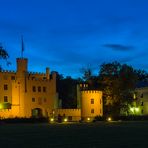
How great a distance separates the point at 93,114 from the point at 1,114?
61.1ft

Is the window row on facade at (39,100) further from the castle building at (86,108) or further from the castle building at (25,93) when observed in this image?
the castle building at (86,108)

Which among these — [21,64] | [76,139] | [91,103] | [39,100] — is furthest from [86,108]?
[76,139]

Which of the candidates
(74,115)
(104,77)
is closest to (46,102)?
(74,115)

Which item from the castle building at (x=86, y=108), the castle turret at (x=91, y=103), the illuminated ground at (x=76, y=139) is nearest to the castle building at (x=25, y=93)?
the castle building at (x=86, y=108)

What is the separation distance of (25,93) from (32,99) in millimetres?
2182

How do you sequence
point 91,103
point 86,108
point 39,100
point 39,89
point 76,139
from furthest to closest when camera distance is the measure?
point 39,89 → point 39,100 → point 91,103 → point 86,108 → point 76,139

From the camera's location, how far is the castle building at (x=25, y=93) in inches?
3447

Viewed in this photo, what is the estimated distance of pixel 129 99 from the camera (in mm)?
88000

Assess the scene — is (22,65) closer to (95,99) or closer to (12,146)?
(95,99)

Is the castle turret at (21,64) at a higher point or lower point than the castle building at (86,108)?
higher

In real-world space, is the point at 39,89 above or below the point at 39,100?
above

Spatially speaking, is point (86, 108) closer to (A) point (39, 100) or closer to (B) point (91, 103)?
(B) point (91, 103)

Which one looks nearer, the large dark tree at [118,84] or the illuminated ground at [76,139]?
the illuminated ground at [76,139]

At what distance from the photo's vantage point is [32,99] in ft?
300
